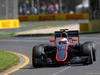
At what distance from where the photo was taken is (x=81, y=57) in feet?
39.7

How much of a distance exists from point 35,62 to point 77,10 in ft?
171

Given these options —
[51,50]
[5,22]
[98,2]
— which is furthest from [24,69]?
[5,22]

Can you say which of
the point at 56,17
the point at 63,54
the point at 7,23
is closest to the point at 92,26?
the point at 7,23

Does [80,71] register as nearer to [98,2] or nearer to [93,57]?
[93,57]

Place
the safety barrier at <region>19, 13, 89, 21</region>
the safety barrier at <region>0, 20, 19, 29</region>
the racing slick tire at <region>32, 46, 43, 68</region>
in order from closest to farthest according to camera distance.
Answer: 1. the racing slick tire at <region>32, 46, 43, 68</region>
2. the safety barrier at <region>0, 20, 19, 29</region>
3. the safety barrier at <region>19, 13, 89, 21</region>

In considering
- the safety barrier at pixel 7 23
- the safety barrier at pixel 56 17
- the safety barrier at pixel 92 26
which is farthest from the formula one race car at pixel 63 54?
the safety barrier at pixel 56 17

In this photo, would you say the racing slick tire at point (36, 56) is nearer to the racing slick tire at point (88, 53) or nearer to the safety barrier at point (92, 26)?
the racing slick tire at point (88, 53)

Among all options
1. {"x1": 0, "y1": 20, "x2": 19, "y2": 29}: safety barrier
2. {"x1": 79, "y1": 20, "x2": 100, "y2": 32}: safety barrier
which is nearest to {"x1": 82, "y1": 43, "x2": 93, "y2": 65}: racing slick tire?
{"x1": 79, "y1": 20, "x2": 100, "y2": 32}: safety barrier

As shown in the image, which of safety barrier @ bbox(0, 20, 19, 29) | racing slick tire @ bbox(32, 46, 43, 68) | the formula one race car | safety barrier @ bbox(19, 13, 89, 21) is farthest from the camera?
safety barrier @ bbox(19, 13, 89, 21)

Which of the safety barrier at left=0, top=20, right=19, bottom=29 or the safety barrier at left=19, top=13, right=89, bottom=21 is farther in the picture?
the safety barrier at left=19, top=13, right=89, bottom=21

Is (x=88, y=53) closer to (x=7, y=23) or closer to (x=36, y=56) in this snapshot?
(x=36, y=56)

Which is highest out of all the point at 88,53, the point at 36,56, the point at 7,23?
the point at 88,53

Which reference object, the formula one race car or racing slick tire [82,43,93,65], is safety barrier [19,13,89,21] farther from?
racing slick tire [82,43,93,65]

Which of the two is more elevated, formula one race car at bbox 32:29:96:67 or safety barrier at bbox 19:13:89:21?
formula one race car at bbox 32:29:96:67
